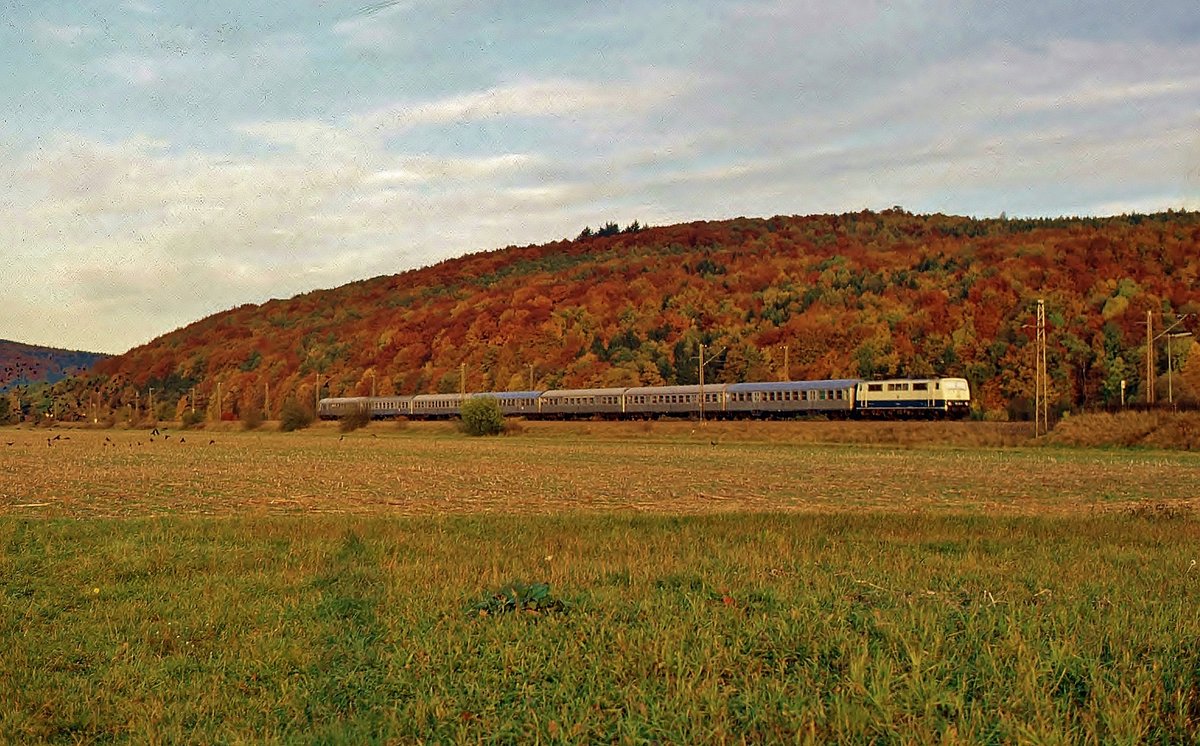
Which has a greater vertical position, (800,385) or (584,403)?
(800,385)

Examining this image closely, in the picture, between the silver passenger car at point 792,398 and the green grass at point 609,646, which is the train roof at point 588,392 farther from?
the green grass at point 609,646

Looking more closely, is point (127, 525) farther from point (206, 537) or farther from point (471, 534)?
point (471, 534)

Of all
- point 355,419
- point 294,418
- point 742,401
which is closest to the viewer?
point 742,401

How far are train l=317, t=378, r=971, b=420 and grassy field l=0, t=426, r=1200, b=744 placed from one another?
182 ft

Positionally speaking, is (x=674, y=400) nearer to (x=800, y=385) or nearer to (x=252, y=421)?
(x=800, y=385)

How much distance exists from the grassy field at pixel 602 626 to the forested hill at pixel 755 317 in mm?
74875

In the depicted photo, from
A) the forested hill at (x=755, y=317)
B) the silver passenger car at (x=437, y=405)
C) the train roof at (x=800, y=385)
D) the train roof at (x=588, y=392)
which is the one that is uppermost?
the forested hill at (x=755, y=317)

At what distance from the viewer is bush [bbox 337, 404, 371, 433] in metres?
103

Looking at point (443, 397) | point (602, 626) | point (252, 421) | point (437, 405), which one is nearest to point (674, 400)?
point (443, 397)

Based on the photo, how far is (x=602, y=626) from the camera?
9016 millimetres

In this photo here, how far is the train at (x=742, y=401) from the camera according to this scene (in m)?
75.3

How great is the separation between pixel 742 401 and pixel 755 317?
4551 centimetres

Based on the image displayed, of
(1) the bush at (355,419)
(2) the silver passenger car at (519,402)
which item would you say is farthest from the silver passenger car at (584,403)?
(1) the bush at (355,419)

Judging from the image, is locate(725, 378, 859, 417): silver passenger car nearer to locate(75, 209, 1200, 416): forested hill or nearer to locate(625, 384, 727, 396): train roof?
locate(625, 384, 727, 396): train roof
